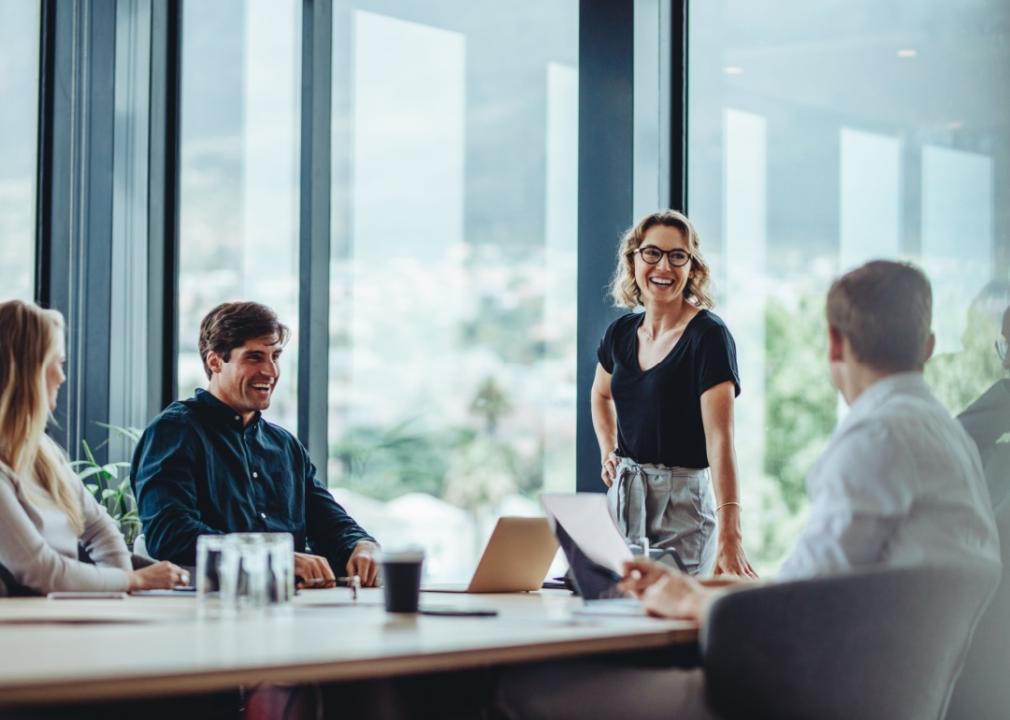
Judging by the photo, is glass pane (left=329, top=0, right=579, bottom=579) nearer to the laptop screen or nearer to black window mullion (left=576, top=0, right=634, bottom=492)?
black window mullion (left=576, top=0, right=634, bottom=492)

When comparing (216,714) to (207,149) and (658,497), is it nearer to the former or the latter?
(658,497)

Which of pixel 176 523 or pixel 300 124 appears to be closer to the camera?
pixel 176 523

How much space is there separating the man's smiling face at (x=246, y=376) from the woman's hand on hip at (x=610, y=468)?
110 centimetres

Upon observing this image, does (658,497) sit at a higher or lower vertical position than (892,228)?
lower

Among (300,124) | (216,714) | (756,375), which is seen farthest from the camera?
(300,124)

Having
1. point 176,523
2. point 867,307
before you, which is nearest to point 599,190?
point 176,523

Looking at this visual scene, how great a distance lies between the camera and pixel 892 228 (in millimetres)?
3598

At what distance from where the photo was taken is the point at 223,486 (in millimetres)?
3029

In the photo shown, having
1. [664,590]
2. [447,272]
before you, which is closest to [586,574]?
[664,590]

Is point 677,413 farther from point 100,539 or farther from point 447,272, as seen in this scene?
point 447,272

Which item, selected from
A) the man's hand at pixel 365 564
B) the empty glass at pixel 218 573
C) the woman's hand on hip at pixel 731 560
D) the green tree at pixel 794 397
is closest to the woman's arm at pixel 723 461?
the woman's hand on hip at pixel 731 560

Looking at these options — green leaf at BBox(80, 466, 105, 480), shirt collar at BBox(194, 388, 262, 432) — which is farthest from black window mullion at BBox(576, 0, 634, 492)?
green leaf at BBox(80, 466, 105, 480)

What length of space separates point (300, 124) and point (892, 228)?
243cm

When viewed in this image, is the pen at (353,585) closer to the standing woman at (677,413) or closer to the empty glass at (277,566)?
the empty glass at (277,566)
